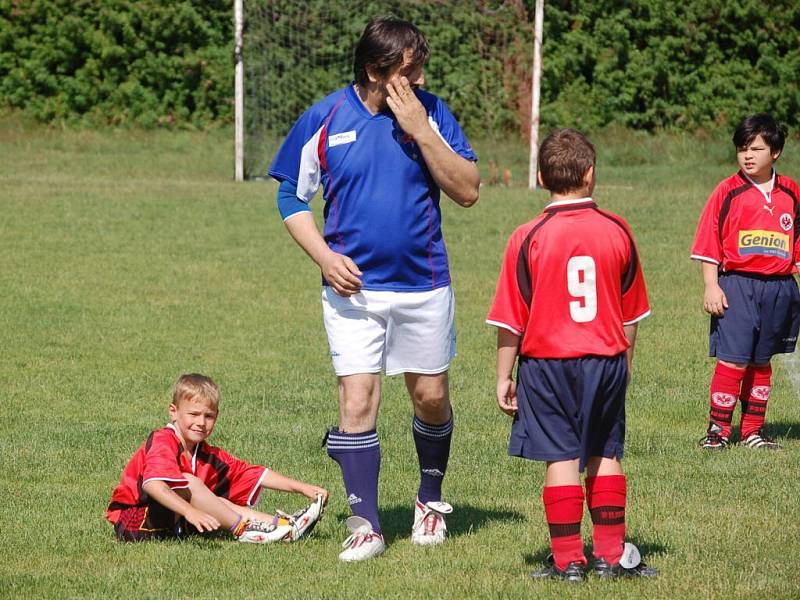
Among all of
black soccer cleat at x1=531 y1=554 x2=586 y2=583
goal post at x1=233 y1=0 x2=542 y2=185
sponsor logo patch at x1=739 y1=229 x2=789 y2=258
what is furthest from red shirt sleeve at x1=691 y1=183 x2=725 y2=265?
goal post at x1=233 y1=0 x2=542 y2=185

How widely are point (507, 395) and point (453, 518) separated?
3.94ft

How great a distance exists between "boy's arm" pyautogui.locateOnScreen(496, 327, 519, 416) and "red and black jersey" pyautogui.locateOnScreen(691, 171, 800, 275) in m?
2.67

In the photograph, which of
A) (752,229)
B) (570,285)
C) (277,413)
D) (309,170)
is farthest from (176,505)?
(752,229)

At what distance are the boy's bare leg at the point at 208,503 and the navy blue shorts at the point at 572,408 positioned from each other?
132cm

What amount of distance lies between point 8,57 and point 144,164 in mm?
3950

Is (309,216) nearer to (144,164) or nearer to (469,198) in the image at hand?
(469,198)

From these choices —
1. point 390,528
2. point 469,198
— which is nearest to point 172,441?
point 390,528

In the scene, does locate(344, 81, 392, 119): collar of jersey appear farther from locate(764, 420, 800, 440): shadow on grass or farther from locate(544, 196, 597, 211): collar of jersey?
locate(764, 420, 800, 440): shadow on grass

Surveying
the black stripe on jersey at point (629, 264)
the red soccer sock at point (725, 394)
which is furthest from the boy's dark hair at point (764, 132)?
the black stripe on jersey at point (629, 264)

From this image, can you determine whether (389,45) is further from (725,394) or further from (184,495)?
(725,394)

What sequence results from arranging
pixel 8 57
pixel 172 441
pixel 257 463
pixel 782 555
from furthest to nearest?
pixel 8 57 < pixel 257 463 < pixel 172 441 < pixel 782 555

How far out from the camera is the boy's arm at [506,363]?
180 inches

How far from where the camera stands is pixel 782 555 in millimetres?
4914

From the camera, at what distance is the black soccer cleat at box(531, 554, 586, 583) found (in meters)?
4.54
